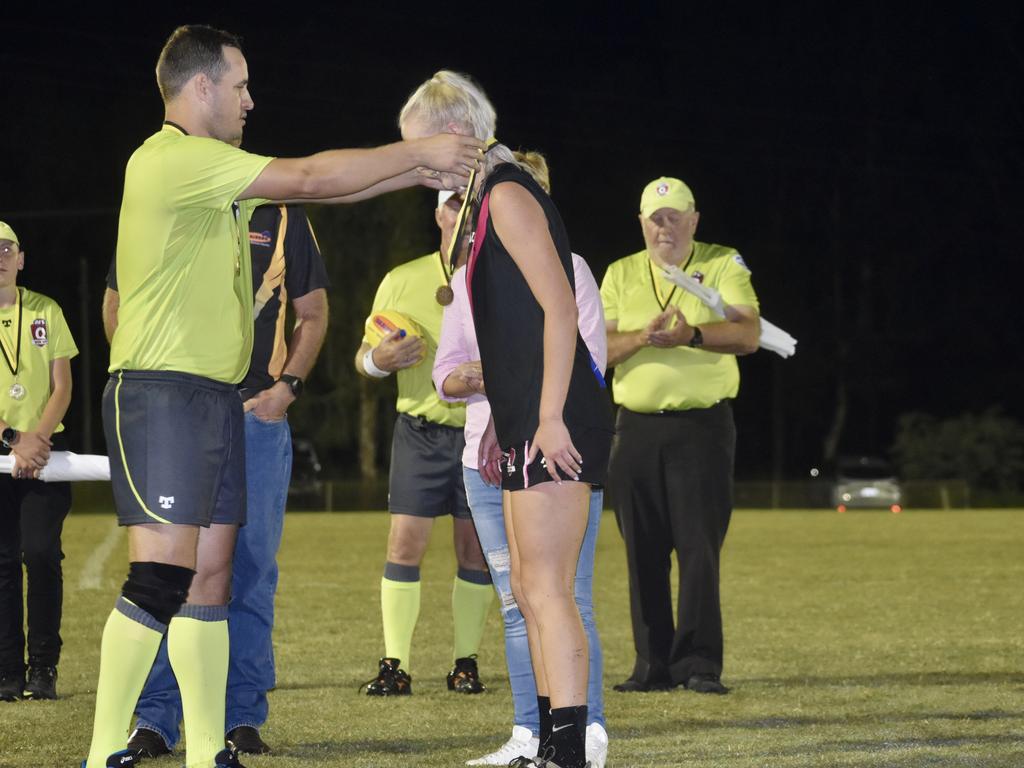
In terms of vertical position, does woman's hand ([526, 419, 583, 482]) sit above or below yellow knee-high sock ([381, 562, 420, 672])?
above

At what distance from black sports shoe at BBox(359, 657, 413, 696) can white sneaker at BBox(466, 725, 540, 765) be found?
2080mm

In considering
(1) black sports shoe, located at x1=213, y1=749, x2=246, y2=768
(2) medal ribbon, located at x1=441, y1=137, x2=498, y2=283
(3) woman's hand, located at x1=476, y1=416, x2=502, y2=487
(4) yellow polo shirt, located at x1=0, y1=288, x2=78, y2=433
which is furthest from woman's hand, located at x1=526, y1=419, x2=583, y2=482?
(4) yellow polo shirt, located at x1=0, y1=288, x2=78, y2=433

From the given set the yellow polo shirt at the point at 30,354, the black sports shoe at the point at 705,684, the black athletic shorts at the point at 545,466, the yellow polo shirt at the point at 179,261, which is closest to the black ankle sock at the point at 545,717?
the black athletic shorts at the point at 545,466

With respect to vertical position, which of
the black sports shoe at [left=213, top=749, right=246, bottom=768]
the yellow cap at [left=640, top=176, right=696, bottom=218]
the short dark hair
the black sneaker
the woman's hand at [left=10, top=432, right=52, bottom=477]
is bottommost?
the black sports shoe at [left=213, top=749, right=246, bottom=768]

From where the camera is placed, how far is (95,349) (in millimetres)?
68312

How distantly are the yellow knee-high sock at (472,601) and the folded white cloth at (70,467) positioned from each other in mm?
2087

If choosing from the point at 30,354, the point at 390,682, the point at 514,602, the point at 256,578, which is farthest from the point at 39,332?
the point at 514,602

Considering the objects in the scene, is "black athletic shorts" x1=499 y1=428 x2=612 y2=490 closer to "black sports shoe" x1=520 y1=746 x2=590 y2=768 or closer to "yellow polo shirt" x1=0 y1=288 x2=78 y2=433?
"black sports shoe" x1=520 y1=746 x2=590 y2=768

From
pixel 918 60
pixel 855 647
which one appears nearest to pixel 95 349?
pixel 918 60

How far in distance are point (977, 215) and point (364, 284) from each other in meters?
24.0

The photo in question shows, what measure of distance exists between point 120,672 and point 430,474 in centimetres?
356

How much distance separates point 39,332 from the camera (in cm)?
786

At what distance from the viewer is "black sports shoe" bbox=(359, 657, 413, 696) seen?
796 centimetres

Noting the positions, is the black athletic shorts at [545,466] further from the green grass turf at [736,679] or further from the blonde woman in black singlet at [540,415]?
the green grass turf at [736,679]
